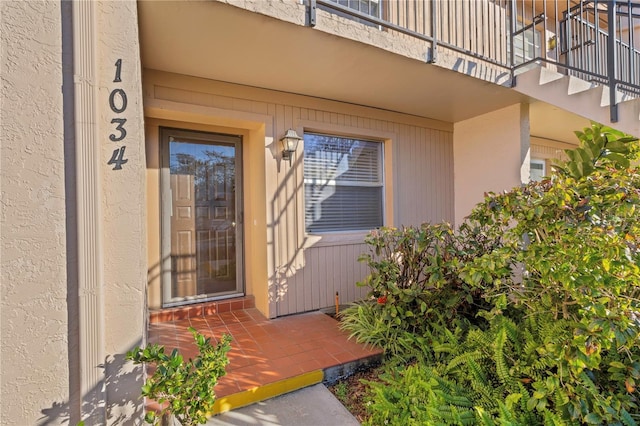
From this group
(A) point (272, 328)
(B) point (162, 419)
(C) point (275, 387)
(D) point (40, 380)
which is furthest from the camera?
(A) point (272, 328)

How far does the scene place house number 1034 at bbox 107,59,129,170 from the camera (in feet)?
5.57

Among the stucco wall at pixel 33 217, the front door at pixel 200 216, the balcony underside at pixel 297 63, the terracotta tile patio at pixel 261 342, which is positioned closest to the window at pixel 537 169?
the balcony underside at pixel 297 63

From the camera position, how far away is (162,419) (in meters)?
1.71

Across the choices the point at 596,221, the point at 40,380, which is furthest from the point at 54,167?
the point at 596,221

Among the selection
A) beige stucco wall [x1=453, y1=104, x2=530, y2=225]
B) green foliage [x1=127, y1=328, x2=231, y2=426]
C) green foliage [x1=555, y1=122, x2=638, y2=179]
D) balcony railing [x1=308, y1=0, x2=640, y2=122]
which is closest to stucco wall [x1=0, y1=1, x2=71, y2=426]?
green foliage [x1=127, y1=328, x2=231, y2=426]

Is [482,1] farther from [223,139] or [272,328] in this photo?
[272,328]

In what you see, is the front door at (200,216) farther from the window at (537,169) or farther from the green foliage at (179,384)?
the window at (537,169)

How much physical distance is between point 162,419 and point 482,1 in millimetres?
5361

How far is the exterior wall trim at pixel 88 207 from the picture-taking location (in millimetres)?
1589

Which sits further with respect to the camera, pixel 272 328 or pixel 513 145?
pixel 513 145

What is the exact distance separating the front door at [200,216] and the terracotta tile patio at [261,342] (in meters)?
0.34

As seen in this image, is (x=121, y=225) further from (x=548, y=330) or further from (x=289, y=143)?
(x=548, y=330)

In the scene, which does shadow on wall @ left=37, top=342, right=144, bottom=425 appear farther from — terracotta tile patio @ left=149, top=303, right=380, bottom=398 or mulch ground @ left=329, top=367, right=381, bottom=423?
mulch ground @ left=329, top=367, right=381, bottom=423

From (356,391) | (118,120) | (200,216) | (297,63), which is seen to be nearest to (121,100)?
(118,120)
